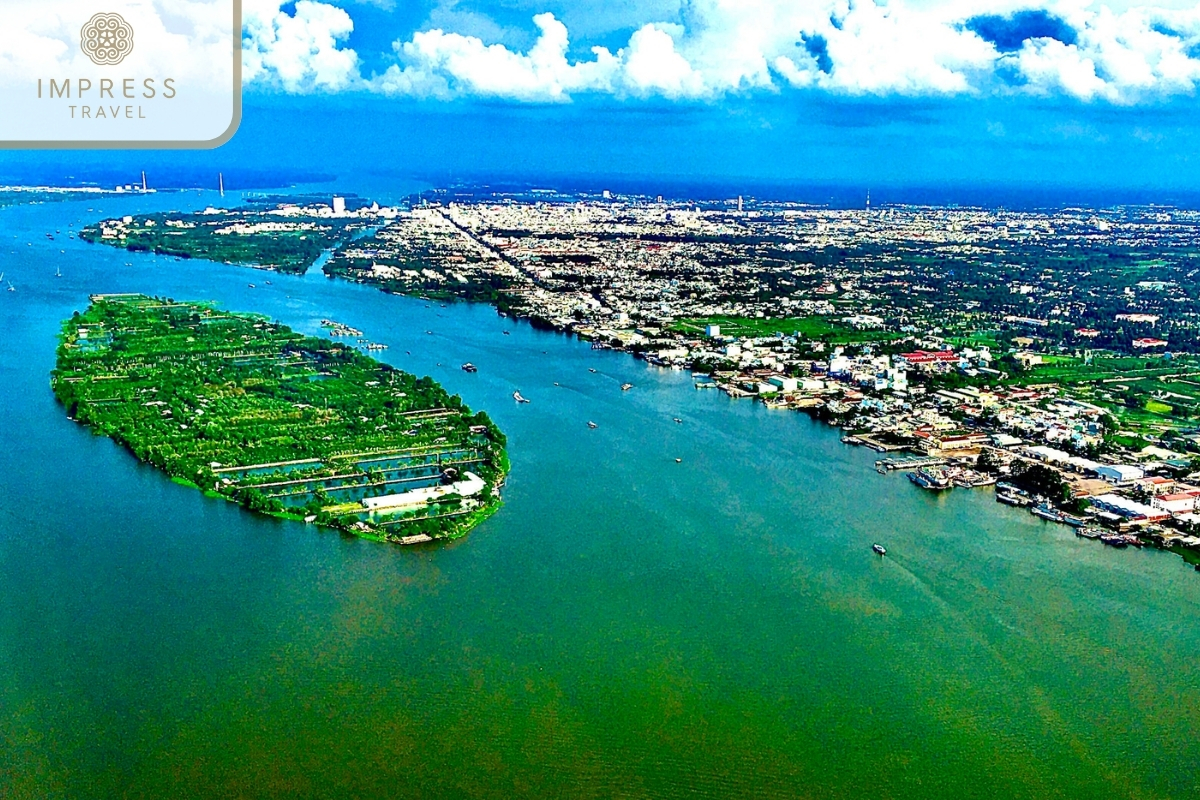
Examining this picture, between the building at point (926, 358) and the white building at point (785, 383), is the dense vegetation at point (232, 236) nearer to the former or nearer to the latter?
the white building at point (785, 383)

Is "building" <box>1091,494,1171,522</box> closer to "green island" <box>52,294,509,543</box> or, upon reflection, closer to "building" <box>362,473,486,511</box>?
"green island" <box>52,294,509,543</box>

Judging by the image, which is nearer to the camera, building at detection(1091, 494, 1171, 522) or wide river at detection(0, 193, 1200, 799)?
wide river at detection(0, 193, 1200, 799)

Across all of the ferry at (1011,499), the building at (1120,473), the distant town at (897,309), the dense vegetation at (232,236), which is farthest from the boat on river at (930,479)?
the dense vegetation at (232,236)

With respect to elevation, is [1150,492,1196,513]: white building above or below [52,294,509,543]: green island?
above

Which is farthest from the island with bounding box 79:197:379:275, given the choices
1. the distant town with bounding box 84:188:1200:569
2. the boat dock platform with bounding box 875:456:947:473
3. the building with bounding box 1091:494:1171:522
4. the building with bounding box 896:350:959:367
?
the building with bounding box 1091:494:1171:522

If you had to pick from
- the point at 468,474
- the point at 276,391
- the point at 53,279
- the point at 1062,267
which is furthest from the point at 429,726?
the point at 1062,267
